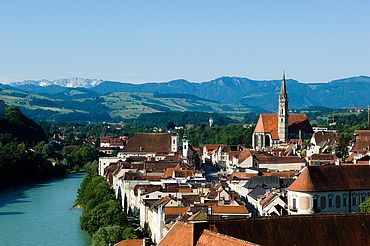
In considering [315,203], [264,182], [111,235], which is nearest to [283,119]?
[264,182]

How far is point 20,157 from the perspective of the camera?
75438 mm

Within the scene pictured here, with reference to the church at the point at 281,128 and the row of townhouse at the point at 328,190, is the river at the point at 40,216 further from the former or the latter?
the church at the point at 281,128

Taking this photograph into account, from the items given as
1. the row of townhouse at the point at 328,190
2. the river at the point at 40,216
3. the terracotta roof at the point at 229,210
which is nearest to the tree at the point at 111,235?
the terracotta roof at the point at 229,210

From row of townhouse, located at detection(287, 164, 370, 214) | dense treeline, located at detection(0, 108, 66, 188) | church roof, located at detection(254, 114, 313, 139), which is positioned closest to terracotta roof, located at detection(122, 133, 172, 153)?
dense treeline, located at detection(0, 108, 66, 188)

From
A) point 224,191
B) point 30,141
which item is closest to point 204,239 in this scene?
point 224,191

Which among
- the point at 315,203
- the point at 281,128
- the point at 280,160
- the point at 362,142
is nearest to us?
the point at 315,203

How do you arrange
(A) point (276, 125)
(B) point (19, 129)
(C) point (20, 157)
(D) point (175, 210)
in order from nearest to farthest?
(D) point (175, 210) → (C) point (20, 157) → (A) point (276, 125) → (B) point (19, 129)

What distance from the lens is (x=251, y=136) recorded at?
96.7 meters

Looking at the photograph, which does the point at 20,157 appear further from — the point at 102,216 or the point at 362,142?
the point at 102,216

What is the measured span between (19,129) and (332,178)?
230 feet

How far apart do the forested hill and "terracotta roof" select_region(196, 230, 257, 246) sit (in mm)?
74590

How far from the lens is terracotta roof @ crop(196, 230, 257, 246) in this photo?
1549 cm

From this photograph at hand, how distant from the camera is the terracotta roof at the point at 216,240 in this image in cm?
1549

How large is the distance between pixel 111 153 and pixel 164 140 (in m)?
18.8
